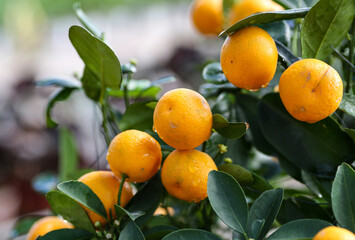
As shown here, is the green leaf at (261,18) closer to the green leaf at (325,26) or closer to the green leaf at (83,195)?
the green leaf at (325,26)

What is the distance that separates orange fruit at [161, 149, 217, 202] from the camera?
429 mm

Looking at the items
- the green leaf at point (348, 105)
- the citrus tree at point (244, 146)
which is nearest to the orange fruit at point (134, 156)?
the citrus tree at point (244, 146)

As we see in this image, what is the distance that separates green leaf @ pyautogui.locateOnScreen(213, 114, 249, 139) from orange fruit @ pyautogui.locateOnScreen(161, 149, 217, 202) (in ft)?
0.13

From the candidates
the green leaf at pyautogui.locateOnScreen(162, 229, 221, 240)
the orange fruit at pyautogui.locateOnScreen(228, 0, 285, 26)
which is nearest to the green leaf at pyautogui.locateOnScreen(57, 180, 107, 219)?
the green leaf at pyautogui.locateOnScreen(162, 229, 221, 240)

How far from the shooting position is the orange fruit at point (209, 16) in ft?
2.67

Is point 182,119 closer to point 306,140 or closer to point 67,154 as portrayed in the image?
point 306,140

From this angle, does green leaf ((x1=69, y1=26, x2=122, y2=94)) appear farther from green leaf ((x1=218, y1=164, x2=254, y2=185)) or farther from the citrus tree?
green leaf ((x1=218, y1=164, x2=254, y2=185))

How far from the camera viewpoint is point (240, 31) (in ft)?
1.44

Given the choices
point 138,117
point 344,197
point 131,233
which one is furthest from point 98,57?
point 344,197

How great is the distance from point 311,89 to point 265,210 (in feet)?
0.44

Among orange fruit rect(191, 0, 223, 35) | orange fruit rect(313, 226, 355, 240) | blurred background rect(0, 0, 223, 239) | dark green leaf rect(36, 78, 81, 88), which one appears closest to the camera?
orange fruit rect(313, 226, 355, 240)

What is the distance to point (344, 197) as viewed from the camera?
15.4 inches

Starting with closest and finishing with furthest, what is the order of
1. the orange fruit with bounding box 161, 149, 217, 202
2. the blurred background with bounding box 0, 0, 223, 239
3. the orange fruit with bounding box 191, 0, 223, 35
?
the orange fruit with bounding box 161, 149, 217, 202
the orange fruit with bounding box 191, 0, 223, 35
the blurred background with bounding box 0, 0, 223, 239

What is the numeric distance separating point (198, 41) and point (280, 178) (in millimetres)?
2588
